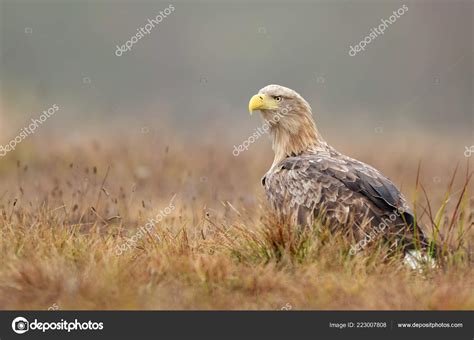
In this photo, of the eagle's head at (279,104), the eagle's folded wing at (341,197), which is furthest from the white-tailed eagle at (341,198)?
the eagle's head at (279,104)

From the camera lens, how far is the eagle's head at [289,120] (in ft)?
29.1

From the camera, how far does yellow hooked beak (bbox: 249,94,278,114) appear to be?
8625 millimetres

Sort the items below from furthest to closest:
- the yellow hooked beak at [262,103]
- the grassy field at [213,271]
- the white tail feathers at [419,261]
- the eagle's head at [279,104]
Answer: the eagle's head at [279,104]
the yellow hooked beak at [262,103]
the white tail feathers at [419,261]
the grassy field at [213,271]

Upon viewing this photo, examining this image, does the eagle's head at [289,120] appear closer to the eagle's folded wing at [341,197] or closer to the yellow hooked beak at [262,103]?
the yellow hooked beak at [262,103]

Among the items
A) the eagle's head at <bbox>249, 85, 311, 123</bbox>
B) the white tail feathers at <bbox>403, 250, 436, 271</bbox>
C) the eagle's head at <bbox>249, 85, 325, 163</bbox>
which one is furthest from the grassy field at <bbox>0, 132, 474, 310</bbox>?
the eagle's head at <bbox>249, 85, 311, 123</bbox>

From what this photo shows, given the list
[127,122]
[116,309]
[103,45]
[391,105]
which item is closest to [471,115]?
[391,105]

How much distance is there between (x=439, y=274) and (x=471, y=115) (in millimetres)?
29165

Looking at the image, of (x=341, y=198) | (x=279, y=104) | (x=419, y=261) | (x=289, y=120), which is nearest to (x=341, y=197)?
(x=341, y=198)

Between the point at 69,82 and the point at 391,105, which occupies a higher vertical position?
the point at 69,82

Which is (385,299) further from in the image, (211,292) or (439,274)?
(211,292)

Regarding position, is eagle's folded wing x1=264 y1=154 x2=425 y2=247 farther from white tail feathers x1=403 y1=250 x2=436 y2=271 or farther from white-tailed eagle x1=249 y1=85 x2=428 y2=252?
white tail feathers x1=403 y1=250 x2=436 y2=271

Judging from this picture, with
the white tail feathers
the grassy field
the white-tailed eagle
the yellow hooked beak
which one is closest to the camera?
the grassy field
